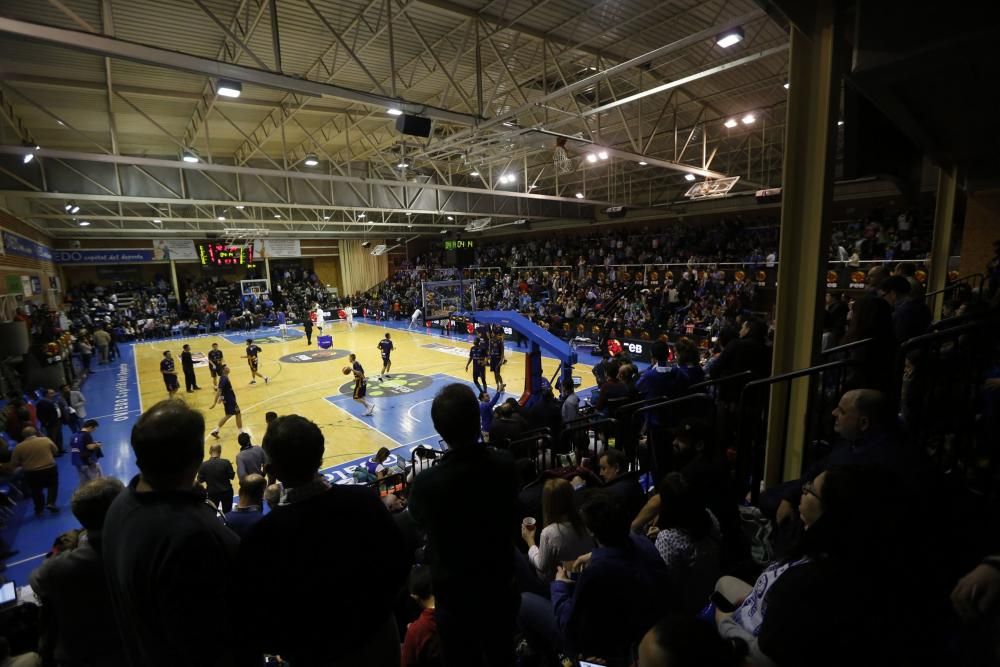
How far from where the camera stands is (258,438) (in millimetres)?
11328

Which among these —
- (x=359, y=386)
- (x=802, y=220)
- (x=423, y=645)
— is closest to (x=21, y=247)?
(x=359, y=386)

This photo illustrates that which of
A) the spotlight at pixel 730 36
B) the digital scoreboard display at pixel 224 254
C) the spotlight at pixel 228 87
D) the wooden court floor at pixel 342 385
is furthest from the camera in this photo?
the digital scoreboard display at pixel 224 254

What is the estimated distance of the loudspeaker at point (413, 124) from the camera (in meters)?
9.50

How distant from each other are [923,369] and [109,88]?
49.1 feet

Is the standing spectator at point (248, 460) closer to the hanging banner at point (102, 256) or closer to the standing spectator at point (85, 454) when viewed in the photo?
the standing spectator at point (85, 454)

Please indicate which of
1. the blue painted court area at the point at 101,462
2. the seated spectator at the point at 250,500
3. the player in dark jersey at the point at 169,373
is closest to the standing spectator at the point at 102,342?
the blue painted court area at the point at 101,462

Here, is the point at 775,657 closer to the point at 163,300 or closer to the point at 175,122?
the point at 175,122

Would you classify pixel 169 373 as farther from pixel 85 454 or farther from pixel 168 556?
pixel 168 556

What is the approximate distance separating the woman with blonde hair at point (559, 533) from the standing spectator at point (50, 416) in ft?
38.5

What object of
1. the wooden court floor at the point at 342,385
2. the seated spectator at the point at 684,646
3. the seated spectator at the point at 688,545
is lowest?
the wooden court floor at the point at 342,385

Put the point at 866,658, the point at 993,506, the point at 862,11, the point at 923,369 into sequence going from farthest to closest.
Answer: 1. the point at 862,11
2. the point at 923,369
3. the point at 993,506
4. the point at 866,658

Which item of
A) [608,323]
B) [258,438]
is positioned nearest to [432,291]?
[608,323]

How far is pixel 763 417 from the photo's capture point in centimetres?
450

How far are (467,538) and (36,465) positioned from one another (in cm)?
Answer: 949
